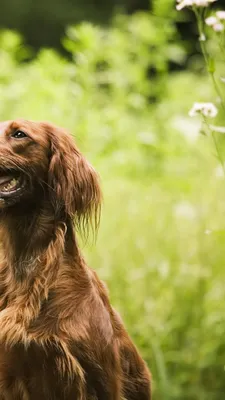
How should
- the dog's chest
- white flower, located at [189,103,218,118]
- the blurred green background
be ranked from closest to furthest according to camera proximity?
the dog's chest, white flower, located at [189,103,218,118], the blurred green background

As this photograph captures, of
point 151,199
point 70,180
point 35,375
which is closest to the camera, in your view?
Answer: point 35,375

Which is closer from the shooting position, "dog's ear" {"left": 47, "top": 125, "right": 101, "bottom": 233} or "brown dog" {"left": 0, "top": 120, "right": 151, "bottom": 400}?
"brown dog" {"left": 0, "top": 120, "right": 151, "bottom": 400}

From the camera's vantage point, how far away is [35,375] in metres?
3.13

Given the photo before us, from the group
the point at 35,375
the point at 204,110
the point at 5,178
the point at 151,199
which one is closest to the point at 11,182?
the point at 5,178

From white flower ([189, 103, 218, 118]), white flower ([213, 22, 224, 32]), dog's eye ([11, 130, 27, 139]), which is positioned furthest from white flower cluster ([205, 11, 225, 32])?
dog's eye ([11, 130, 27, 139])

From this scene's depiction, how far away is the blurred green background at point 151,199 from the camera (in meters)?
4.73

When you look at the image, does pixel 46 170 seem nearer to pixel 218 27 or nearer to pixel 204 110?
pixel 204 110

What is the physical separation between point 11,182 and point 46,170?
0.15 meters

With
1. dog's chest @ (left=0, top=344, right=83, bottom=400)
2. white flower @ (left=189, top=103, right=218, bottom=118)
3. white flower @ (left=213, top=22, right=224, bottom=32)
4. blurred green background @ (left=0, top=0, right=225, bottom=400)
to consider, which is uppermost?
white flower @ (left=213, top=22, right=224, bottom=32)

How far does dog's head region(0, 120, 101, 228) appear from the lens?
3.14m

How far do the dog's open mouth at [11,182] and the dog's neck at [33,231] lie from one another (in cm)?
11

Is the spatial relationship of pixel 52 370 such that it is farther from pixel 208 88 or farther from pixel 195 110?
pixel 208 88

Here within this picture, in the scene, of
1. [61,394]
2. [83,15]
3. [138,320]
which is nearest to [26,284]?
[61,394]

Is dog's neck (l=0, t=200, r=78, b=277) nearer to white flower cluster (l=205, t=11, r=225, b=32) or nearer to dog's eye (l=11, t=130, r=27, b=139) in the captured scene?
dog's eye (l=11, t=130, r=27, b=139)
